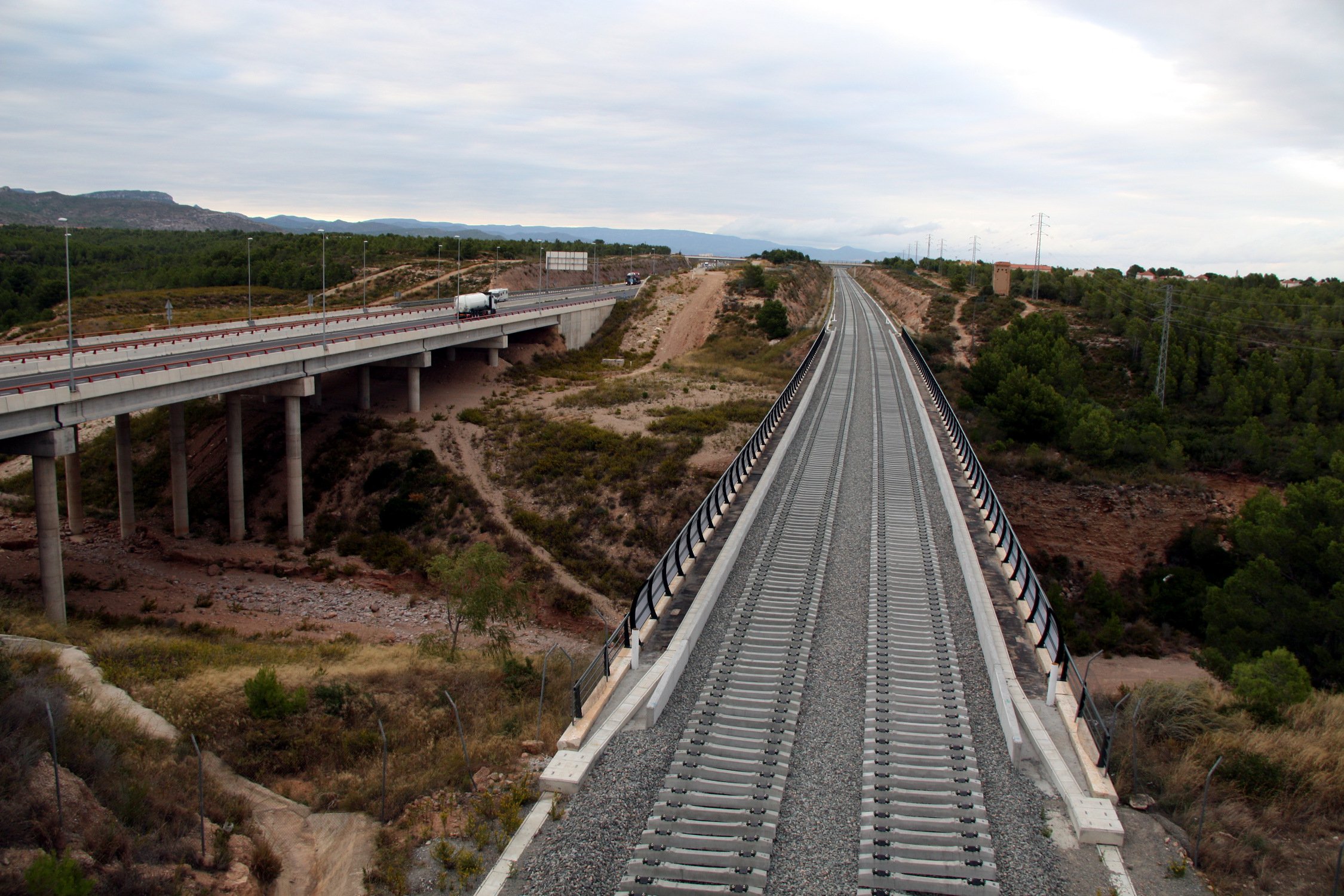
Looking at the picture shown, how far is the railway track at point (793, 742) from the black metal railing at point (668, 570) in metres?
1.55

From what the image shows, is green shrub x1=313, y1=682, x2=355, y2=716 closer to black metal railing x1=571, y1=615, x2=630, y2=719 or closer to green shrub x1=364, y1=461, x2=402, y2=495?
black metal railing x1=571, y1=615, x2=630, y2=719

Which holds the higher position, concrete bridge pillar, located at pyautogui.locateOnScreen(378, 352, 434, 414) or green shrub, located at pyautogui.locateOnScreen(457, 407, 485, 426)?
concrete bridge pillar, located at pyautogui.locateOnScreen(378, 352, 434, 414)

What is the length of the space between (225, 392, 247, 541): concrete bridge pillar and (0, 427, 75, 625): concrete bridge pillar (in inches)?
430

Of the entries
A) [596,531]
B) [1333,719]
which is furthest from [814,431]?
[1333,719]

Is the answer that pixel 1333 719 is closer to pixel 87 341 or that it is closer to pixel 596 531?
pixel 596 531

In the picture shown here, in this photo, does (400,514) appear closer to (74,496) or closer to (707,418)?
(74,496)

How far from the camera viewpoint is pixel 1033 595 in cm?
1584

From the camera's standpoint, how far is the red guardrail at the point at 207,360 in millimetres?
23141

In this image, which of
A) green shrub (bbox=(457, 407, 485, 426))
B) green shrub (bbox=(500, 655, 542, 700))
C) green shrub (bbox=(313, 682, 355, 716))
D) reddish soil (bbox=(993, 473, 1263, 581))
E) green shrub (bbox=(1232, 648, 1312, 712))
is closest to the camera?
green shrub (bbox=(1232, 648, 1312, 712))

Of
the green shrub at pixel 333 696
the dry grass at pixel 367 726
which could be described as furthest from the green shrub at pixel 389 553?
the green shrub at pixel 333 696

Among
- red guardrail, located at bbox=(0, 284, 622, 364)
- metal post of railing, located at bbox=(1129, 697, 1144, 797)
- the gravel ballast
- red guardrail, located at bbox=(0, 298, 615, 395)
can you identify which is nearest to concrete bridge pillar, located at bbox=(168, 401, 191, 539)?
red guardrail, located at bbox=(0, 284, 622, 364)

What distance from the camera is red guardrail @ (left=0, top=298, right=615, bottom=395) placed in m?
23.1

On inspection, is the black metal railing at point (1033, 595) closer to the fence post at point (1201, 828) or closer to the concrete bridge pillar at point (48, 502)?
the fence post at point (1201, 828)

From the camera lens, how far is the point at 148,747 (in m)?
11.7
